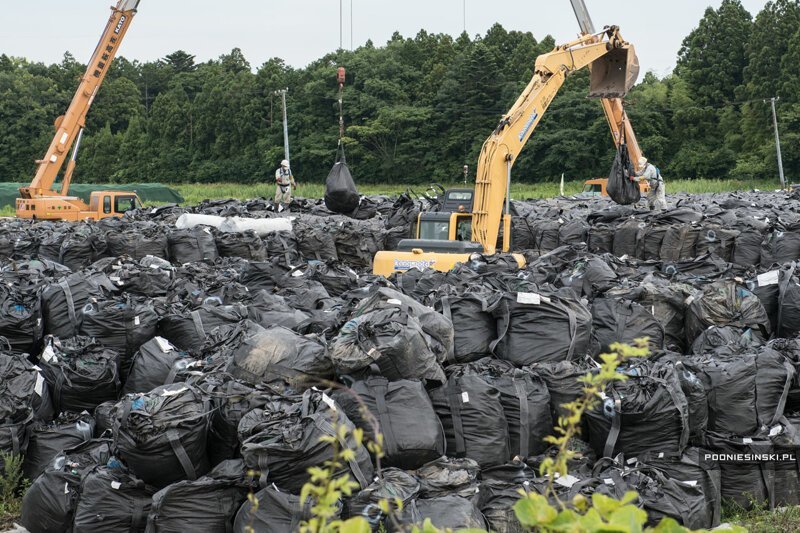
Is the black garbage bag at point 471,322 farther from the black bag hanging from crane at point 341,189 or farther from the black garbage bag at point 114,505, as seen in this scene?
the black bag hanging from crane at point 341,189

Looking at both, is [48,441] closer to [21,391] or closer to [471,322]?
[21,391]

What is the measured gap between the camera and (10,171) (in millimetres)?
61000

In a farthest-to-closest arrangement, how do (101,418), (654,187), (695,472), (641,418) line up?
(654,187) < (101,418) < (695,472) < (641,418)

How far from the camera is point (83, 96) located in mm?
22562

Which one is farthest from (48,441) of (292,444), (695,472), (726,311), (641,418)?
(726,311)

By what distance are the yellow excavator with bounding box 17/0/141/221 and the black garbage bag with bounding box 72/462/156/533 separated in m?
17.4

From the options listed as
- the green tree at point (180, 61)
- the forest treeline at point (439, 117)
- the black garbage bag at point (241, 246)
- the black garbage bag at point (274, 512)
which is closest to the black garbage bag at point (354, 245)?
the black garbage bag at point (241, 246)

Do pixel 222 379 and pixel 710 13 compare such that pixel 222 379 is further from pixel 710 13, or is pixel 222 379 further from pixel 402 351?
pixel 710 13

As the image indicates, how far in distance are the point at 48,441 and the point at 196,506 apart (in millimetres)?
1596

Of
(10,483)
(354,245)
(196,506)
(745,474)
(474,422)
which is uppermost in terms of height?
(354,245)

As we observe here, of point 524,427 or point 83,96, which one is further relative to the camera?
point 83,96

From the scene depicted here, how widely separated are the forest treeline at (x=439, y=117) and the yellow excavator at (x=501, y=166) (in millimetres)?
34700

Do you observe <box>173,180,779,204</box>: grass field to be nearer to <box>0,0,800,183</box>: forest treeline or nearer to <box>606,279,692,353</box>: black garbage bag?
<box>0,0,800,183</box>: forest treeline

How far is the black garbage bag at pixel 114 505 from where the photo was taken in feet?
15.6
